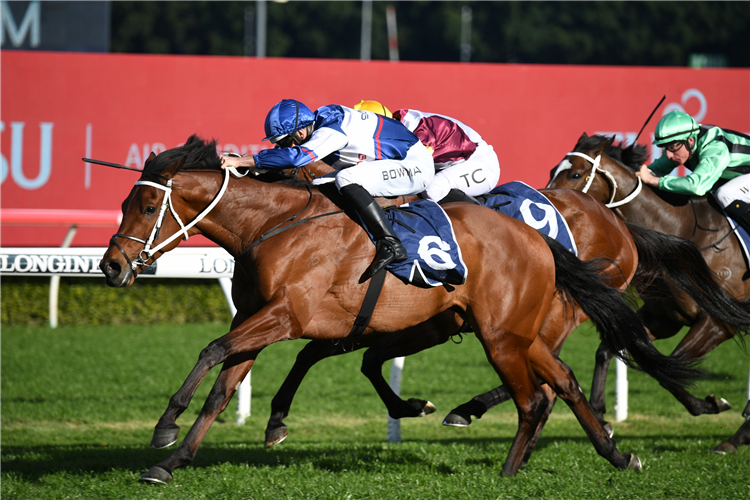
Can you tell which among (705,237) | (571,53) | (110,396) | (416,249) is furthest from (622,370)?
(571,53)

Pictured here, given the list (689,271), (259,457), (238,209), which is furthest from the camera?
(689,271)

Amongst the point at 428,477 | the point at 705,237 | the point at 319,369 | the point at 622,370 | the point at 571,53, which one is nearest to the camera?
the point at 428,477

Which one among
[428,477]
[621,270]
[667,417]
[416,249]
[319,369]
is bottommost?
[319,369]

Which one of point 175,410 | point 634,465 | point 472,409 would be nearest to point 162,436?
point 175,410

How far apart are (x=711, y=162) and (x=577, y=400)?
1.93m

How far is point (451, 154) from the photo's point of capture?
Answer: 15.2 ft

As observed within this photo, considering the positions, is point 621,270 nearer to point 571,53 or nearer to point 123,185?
point 123,185

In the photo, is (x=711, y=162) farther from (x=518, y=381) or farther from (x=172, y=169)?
(x=172, y=169)

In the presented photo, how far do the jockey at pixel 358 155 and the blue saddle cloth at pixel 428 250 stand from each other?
0.06 meters

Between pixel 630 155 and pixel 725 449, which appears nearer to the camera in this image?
pixel 725 449

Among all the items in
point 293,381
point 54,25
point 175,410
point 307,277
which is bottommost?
point 293,381

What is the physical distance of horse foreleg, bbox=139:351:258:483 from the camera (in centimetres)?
347

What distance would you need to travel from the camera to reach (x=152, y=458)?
455cm

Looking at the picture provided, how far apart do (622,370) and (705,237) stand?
127 cm
